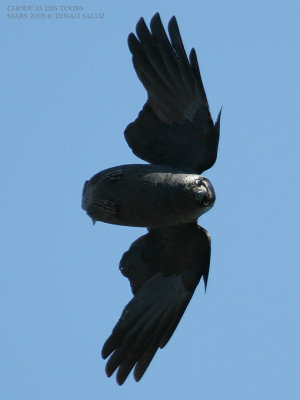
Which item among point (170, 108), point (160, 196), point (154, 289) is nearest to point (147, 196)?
point (160, 196)

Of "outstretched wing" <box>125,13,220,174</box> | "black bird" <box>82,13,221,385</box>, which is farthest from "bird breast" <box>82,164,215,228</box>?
"outstretched wing" <box>125,13,220,174</box>

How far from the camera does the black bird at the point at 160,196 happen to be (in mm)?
17125

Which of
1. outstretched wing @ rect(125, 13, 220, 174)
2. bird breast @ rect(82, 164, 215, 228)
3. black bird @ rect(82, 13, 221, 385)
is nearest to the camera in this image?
bird breast @ rect(82, 164, 215, 228)

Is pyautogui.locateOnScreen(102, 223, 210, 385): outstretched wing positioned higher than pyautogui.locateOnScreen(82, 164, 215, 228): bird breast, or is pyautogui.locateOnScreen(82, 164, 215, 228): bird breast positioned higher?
pyautogui.locateOnScreen(82, 164, 215, 228): bird breast

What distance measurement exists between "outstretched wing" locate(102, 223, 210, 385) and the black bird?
14 millimetres

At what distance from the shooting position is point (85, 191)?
1784 centimetres

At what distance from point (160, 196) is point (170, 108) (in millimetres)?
1465

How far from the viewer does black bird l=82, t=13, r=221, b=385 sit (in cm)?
1712

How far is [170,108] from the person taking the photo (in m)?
17.8

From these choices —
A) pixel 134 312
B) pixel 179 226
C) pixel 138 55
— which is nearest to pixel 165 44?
pixel 138 55

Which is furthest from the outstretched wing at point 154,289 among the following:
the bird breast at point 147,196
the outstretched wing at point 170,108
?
the outstretched wing at point 170,108

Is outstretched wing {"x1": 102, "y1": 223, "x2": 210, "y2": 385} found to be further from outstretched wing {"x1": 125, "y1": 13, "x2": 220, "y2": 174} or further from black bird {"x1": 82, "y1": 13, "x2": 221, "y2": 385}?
outstretched wing {"x1": 125, "y1": 13, "x2": 220, "y2": 174}

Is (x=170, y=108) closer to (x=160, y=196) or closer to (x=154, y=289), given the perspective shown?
(x=160, y=196)

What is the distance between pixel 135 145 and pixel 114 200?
3.29ft
